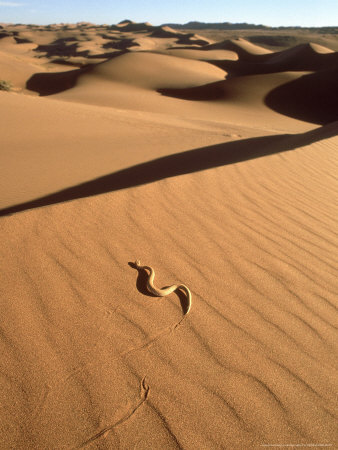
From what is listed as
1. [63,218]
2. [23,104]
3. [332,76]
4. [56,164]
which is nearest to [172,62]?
[332,76]

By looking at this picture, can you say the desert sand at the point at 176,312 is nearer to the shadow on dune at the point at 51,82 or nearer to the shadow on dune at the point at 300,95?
the shadow on dune at the point at 300,95

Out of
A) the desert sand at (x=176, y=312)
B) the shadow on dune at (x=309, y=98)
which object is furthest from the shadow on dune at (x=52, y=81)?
the desert sand at (x=176, y=312)

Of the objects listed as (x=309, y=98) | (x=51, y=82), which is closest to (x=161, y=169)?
(x=309, y=98)

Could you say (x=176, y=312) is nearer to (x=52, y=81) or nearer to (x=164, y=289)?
(x=164, y=289)

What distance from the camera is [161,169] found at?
5.46 metres

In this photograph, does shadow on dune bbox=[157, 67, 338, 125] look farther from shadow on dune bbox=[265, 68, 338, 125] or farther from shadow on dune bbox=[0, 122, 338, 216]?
shadow on dune bbox=[0, 122, 338, 216]

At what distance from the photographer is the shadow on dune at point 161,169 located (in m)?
4.39

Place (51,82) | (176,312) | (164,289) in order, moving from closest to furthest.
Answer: (176,312), (164,289), (51,82)

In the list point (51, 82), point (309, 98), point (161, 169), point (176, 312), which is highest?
point (176, 312)

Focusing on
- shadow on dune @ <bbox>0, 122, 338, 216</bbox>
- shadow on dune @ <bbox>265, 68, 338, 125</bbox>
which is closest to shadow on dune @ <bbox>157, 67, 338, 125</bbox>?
shadow on dune @ <bbox>265, 68, 338, 125</bbox>

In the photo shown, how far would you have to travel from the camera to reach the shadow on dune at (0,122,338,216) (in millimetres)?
4387

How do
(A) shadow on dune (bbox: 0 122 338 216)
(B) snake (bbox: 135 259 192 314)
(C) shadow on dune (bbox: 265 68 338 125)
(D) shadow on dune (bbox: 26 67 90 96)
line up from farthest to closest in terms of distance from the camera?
(D) shadow on dune (bbox: 26 67 90 96) < (C) shadow on dune (bbox: 265 68 338 125) < (A) shadow on dune (bbox: 0 122 338 216) < (B) snake (bbox: 135 259 192 314)

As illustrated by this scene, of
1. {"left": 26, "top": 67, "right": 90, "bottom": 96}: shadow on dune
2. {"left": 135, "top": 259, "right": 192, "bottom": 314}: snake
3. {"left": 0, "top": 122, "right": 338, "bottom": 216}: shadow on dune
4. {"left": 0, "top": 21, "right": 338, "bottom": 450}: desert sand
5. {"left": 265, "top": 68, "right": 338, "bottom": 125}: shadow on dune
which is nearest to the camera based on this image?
{"left": 0, "top": 21, "right": 338, "bottom": 450}: desert sand

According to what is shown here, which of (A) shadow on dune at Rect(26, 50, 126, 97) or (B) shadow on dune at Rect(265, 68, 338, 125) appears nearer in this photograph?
(B) shadow on dune at Rect(265, 68, 338, 125)
